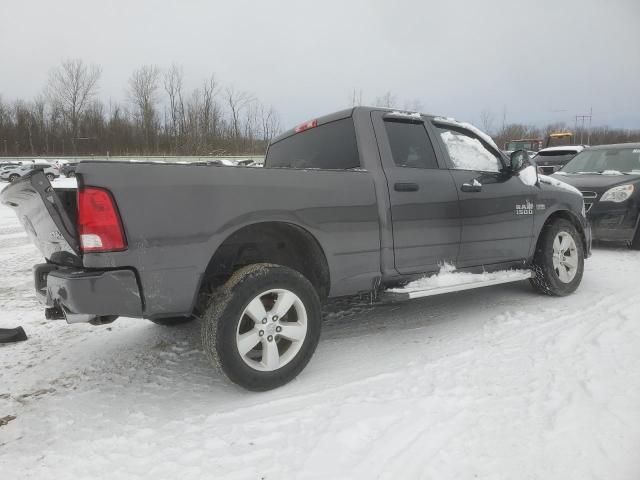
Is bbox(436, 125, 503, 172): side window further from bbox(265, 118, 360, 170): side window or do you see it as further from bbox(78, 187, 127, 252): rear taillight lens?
bbox(78, 187, 127, 252): rear taillight lens

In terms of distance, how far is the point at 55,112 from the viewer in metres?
57.1

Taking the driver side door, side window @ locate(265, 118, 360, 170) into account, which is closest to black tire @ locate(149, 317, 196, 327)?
side window @ locate(265, 118, 360, 170)

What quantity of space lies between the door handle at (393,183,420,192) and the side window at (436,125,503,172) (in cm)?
65

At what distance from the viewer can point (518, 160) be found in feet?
13.4

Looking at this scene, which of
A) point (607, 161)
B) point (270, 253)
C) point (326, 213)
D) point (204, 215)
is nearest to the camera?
point (204, 215)

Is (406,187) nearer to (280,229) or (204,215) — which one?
(280,229)

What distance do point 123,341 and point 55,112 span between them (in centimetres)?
6572

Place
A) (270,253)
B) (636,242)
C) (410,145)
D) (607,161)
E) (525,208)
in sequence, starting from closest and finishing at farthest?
1. (270,253)
2. (410,145)
3. (525,208)
4. (636,242)
5. (607,161)

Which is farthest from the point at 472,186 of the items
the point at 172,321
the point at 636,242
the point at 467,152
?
the point at 636,242

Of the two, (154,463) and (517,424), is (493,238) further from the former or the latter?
(154,463)

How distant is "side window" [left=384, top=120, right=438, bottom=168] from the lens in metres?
3.42

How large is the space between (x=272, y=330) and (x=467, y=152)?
2.54 meters

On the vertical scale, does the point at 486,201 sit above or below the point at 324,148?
below

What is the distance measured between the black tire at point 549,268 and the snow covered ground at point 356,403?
40 centimetres
